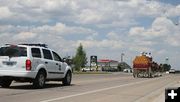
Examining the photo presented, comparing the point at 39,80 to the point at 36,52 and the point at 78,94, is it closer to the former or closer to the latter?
the point at 36,52

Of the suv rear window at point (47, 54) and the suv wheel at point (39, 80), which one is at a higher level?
the suv rear window at point (47, 54)

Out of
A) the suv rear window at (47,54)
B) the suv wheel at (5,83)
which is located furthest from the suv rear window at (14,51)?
the suv rear window at (47,54)

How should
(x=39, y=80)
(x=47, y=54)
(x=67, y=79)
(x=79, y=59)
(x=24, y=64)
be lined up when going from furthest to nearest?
(x=79, y=59) < (x=67, y=79) < (x=47, y=54) < (x=39, y=80) < (x=24, y=64)

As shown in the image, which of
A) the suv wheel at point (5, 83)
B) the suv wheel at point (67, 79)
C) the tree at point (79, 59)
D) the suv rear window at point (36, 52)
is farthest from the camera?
the tree at point (79, 59)

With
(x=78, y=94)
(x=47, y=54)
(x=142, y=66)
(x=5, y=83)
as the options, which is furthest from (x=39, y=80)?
(x=142, y=66)

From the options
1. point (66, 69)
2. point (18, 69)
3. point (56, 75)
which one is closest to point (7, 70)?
point (18, 69)

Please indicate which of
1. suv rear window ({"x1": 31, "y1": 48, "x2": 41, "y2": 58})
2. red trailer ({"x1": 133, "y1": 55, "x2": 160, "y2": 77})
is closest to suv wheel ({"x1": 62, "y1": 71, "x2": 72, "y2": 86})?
suv rear window ({"x1": 31, "y1": 48, "x2": 41, "y2": 58})

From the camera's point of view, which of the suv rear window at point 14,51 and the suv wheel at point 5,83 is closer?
the suv rear window at point 14,51

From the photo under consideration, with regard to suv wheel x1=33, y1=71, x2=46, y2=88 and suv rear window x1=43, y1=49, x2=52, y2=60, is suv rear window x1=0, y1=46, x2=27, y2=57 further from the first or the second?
suv rear window x1=43, y1=49, x2=52, y2=60

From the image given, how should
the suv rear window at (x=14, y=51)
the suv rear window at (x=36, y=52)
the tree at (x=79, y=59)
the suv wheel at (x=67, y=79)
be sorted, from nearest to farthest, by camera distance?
1. the suv rear window at (x=14, y=51)
2. the suv rear window at (x=36, y=52)
3. the suv wheel at (x=67, y=79)
4. the tree at (x=79, y=59)

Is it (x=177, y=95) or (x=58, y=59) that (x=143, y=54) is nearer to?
(x=58, y=59)

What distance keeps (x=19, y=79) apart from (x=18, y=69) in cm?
54

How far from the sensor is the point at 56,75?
760 inches

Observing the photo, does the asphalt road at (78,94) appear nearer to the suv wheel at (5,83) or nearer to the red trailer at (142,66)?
the suv wheel at (5,83)
